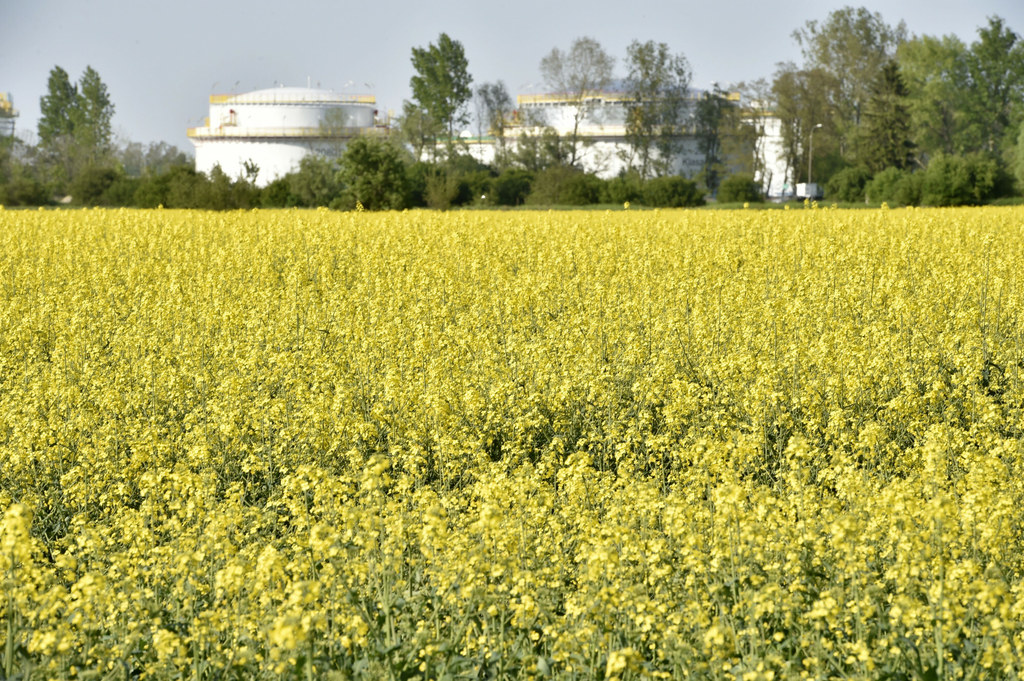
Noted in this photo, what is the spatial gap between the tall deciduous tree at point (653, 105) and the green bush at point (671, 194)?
80.3 ft

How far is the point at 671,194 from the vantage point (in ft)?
143

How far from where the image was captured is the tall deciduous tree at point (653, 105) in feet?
226

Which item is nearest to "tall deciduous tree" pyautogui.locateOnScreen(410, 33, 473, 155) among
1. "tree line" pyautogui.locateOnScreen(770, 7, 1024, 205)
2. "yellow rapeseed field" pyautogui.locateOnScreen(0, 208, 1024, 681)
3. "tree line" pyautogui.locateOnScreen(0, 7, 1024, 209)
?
"tree line" pyautogui.locateOnScreen(0, 7, 1024, 209)

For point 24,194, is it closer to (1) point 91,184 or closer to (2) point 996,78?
(1) point 91,184

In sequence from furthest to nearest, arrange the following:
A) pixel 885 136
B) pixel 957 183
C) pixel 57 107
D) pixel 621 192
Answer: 1. pixel 57 107
2. pixel 885 136
3. pixel 621 192
4. pixel 957 183

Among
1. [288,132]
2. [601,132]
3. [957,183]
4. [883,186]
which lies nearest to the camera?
[957,183]

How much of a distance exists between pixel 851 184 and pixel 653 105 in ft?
69.1

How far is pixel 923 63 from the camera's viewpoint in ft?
230

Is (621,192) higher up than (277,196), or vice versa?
(621,192)

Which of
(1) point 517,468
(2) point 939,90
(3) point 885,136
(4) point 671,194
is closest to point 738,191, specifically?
(4) point 671,194

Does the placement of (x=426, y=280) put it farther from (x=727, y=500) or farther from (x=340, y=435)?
(x=727, y=500)

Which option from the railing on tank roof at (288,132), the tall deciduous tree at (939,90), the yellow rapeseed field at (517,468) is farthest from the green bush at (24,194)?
the tall deciduous tree at (939,90)

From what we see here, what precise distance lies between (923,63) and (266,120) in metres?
46.6

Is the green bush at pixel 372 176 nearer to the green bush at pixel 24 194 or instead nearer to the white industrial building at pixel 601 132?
the green bush at pixel 24 194
